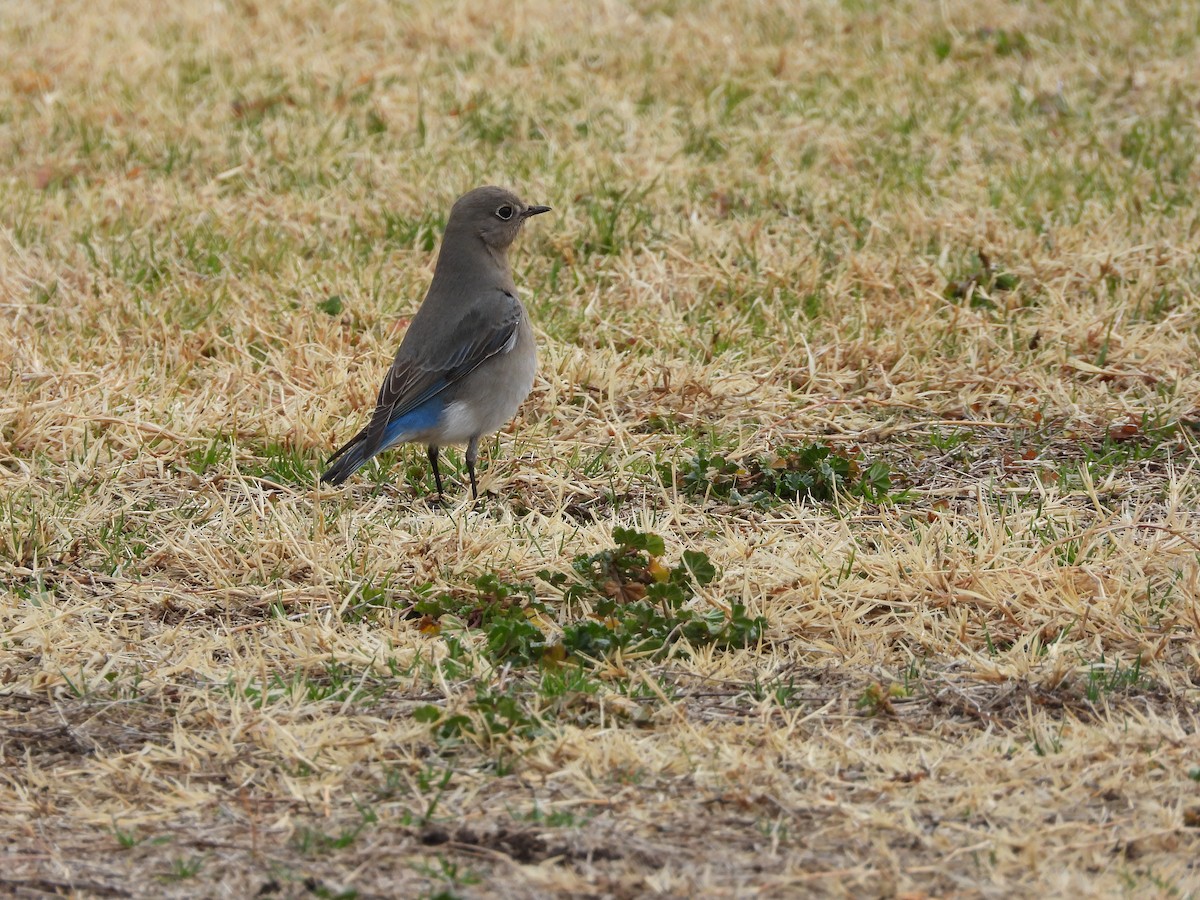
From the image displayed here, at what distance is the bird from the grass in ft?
0.74

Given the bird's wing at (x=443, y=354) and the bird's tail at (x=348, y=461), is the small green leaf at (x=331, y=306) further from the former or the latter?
the bird's tail at (x=348, y=461)

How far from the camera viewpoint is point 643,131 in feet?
30.0

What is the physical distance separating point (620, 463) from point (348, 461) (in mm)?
991

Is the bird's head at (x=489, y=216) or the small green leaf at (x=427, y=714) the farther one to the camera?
→ the bird's head at (x=489, y=216)

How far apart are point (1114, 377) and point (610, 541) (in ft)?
8.24

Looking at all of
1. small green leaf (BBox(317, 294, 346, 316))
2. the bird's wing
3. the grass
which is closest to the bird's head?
the bird's wing

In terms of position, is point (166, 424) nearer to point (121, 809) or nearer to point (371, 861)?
point (121, 809)

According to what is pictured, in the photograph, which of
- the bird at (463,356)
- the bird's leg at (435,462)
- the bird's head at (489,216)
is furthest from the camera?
the bird's head at (489,216)

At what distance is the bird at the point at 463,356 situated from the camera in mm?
5859

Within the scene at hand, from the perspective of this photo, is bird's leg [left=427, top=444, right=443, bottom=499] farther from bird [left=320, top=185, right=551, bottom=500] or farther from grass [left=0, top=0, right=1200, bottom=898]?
grass [left=0, top=0, right=1200, bottom=898]

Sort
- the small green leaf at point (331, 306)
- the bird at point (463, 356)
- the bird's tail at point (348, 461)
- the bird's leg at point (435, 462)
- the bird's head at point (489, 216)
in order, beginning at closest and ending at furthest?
the bird's tail at point (348, 461) < the bird at point (463, 356) < the bird's leg at point (435, 462) < the bird's head at point (489, 216) < the small green leaf at point (331, 306)

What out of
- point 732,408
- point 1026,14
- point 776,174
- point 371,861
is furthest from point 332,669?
point 1026,14

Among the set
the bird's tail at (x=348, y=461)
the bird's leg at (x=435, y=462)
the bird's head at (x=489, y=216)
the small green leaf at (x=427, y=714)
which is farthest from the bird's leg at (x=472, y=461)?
the small green leaf at (x=427, y=714)

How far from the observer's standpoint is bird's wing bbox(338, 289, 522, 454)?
5863 mm
